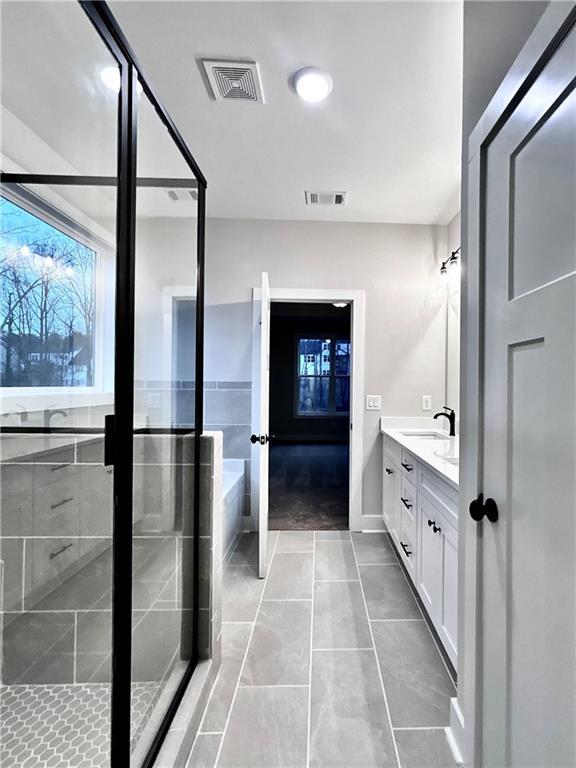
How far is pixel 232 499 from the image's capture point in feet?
9.15

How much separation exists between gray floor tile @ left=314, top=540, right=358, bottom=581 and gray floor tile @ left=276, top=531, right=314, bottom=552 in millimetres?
86

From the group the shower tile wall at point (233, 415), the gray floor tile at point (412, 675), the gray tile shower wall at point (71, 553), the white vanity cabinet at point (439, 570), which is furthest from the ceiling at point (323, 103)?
the gray floor tile at point (412, 675)

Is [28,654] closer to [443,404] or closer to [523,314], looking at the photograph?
[523,314]

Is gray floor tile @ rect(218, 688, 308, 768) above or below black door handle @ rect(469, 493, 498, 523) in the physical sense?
below

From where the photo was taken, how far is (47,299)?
133 cm

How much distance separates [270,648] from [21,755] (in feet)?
3.20

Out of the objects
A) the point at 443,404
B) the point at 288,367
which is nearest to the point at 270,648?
the point at 443,404

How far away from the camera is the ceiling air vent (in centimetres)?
272

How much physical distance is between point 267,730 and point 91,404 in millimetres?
1379

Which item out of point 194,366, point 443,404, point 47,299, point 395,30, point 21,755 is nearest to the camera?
point 21,755

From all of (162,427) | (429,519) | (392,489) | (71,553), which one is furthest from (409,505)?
(71,553)

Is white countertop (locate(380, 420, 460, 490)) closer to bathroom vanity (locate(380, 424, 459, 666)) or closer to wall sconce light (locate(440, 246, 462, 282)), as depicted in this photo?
bathroom vanity (locate(380, 424, 459, 666))

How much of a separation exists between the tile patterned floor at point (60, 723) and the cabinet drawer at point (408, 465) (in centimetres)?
162

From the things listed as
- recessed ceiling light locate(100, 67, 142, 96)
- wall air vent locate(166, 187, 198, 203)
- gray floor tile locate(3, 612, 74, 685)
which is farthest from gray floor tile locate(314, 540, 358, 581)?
recessed ceiling light locate(100, 67, 142, 96)
